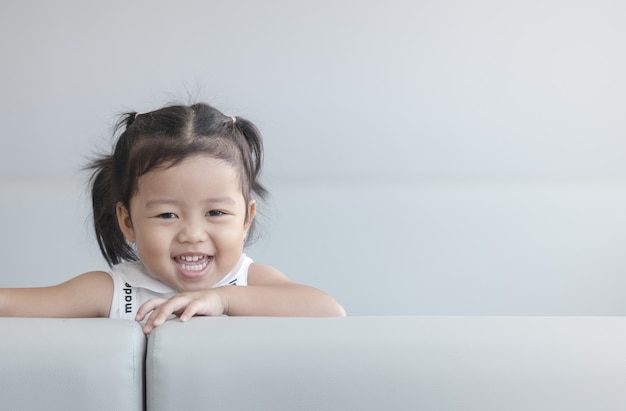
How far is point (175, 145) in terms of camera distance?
1.42m

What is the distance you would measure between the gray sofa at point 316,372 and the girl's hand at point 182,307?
3.4 inches

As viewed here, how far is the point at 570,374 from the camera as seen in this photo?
96 cm

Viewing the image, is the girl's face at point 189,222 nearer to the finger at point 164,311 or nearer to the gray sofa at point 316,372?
the finger at point 164,311

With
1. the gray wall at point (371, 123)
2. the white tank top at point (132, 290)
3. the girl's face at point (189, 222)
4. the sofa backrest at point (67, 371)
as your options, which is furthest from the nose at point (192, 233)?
the gray wall at point (371, 123)

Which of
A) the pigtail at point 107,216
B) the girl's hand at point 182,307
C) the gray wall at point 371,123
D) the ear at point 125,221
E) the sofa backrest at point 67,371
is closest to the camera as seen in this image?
the sofa backrest at point 67,371

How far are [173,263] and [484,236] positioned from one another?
110 centimetres

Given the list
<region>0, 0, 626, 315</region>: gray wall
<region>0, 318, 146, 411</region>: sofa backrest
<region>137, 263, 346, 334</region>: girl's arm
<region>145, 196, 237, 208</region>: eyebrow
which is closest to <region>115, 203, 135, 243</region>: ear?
<region>145, 196, 237, 208</region>: eyebrow

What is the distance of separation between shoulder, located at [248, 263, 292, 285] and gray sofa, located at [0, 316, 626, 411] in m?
0.55

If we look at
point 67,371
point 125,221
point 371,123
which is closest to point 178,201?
point 125,221

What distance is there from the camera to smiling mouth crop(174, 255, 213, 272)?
4.60 ft

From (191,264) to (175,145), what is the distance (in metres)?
0.17

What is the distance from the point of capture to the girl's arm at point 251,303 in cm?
117

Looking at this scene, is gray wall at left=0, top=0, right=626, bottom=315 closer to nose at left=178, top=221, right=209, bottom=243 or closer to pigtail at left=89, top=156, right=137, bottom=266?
pigtail at left=89, top=156, right=137, bottom=266

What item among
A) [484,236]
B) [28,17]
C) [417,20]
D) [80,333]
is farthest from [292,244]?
[80,333]
